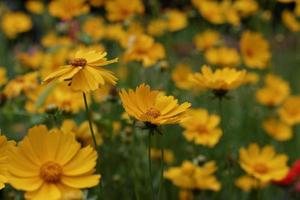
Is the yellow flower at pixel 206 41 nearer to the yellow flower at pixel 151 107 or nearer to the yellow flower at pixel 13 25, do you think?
the yellow flower at pixel 13 25

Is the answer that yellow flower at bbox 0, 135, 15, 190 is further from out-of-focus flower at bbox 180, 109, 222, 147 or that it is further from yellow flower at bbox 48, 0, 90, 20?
yellow flower at bbox 48, 0, 90, 20

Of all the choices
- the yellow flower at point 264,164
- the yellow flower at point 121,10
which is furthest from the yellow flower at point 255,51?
the yellow flower at point 264,164

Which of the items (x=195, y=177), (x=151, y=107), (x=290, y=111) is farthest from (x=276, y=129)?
(x=151, y=107)

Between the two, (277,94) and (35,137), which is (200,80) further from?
(277,94)

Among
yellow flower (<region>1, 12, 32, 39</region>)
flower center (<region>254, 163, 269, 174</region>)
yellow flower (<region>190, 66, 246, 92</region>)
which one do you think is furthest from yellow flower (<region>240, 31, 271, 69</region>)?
yellow flower (<region>1, 12, 32, 39</region>)

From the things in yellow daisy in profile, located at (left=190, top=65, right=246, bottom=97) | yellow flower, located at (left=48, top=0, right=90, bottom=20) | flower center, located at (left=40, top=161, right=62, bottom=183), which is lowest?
yellow flower, located at (left=48, top=0, right=90, bottom=20)
